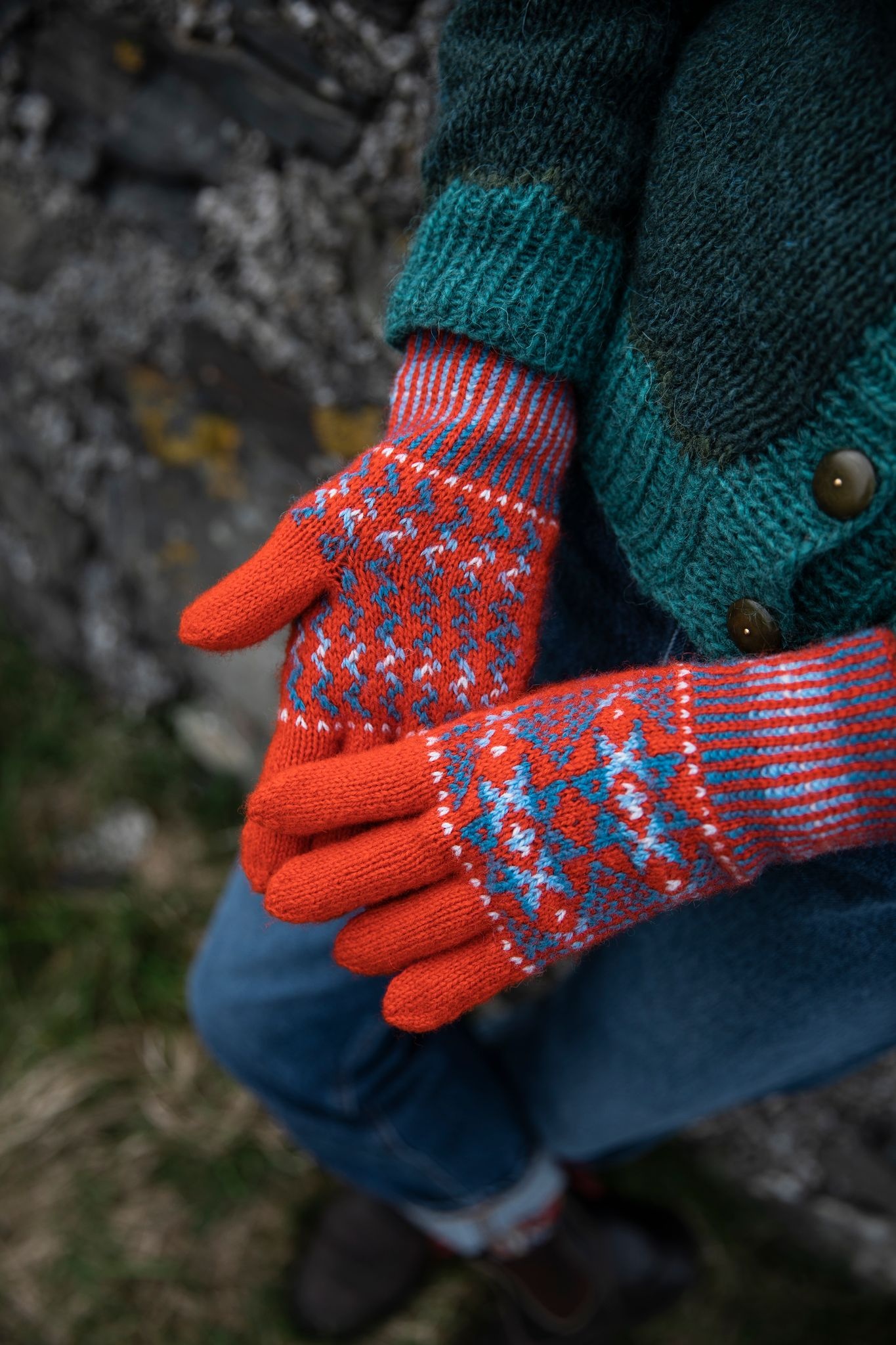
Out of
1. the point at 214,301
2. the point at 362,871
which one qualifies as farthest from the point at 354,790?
the point at 214,301

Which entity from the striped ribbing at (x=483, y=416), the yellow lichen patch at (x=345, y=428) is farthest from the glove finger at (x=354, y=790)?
the yellow lichen patch at (x=345, y=428)

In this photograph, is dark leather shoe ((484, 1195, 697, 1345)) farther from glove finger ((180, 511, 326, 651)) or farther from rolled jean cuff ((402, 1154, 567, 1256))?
glove finger ((180, 511, 326, 651))

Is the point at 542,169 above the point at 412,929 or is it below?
above

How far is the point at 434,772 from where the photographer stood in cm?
→ 67

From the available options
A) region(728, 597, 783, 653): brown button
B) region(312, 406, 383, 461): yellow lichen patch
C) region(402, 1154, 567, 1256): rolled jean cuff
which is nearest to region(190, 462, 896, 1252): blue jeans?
region(402, 1154, 567, 1256): rolled jean cuff

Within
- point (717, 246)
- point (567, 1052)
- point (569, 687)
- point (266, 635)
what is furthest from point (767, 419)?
point (567, 1052)

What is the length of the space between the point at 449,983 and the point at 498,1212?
702 millimetres

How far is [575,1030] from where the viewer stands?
1232 mm

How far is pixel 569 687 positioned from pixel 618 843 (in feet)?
0.39

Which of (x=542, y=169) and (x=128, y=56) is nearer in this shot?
(x=542, y=169)

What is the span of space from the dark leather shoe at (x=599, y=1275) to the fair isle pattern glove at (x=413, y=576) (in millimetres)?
921

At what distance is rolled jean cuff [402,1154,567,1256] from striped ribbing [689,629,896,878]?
2.65ft

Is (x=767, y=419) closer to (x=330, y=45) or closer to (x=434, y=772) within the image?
(x=434, y=772)

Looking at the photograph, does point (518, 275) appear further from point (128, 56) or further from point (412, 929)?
point (128, 56)
